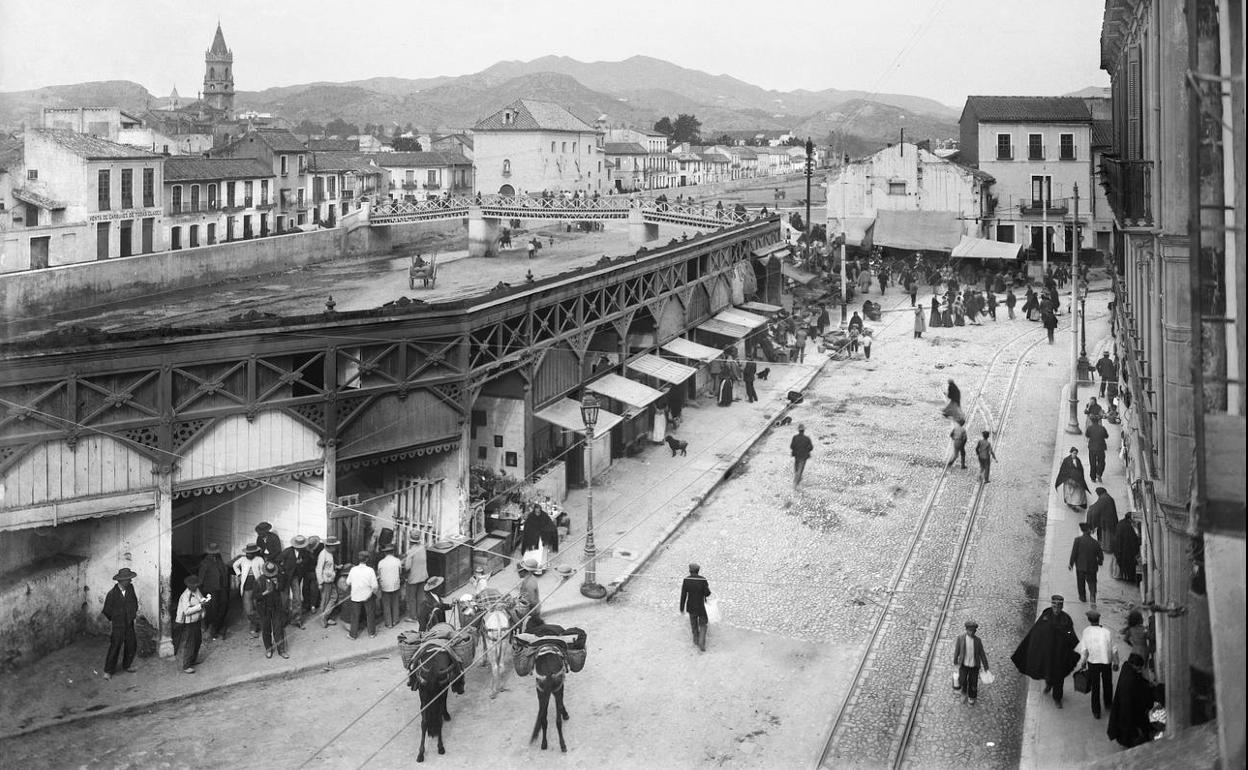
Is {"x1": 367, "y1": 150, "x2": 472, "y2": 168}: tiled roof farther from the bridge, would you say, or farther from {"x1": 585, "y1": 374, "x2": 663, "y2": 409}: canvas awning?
{"x1": 585, "y1": 374, "x2": 663, "y2": 409}: canvas awning

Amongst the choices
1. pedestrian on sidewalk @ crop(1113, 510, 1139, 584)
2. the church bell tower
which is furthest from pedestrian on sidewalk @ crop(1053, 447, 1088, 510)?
the church bell tower

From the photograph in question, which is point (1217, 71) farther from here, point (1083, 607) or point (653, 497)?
point (653, 497)

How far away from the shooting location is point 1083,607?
17656mm

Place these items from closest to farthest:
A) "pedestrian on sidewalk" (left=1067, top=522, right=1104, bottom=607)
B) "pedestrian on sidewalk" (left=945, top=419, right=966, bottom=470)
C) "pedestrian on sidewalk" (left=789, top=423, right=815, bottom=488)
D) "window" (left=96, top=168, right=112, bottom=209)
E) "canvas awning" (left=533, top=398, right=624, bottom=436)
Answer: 1. "pedestrian on sidewalk" (left=1067, top=522, right=1104, bottom=607)
2. "canvas awning" (left=533, top=398, right=624, bottom=436)
3. "pedestrian on sidewalk" (left=789, top=423, right=815, bottom=488)
4. "pedestrian on sidewalk" (left=945, top=419, right=966, bottom=470)
5. "window" (left=96, top=168, right=112, bottom=209)

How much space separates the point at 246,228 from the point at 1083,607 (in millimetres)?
55168

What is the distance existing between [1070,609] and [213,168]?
171 feet

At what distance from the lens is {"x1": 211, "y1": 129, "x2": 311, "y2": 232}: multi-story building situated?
6638 cm

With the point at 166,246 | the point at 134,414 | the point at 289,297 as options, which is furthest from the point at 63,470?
the point at 166,246

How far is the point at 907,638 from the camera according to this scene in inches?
667

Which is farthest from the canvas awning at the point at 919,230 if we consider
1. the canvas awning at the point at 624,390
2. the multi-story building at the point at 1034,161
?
the canvas awning at the point at 624,390

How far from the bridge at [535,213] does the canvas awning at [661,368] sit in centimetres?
1711

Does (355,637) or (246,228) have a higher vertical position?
(246,228)

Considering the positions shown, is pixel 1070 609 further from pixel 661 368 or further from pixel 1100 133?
pixel 1100 133

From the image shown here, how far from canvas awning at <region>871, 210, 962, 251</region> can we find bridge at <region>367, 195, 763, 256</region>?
13.9 metres
